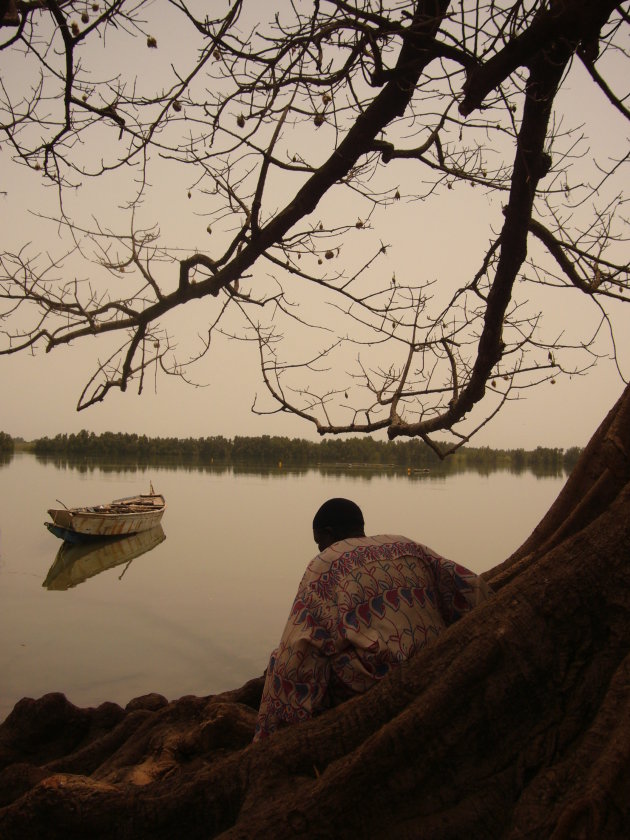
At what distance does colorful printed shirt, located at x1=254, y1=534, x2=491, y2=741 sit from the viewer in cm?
203

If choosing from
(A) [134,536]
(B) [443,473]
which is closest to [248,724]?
(A) [134,536]

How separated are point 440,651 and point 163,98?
262cm

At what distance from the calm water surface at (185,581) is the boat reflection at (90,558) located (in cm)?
13

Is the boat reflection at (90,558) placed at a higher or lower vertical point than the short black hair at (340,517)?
lower

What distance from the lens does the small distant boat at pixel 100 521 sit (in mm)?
19484

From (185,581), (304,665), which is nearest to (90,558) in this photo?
(185,581)

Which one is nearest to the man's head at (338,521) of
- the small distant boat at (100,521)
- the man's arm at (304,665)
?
the man's arm at (304,665)

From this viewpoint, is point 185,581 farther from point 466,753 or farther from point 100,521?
point 466,753

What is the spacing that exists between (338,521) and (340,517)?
0.05 feet

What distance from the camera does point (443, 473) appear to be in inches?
2429

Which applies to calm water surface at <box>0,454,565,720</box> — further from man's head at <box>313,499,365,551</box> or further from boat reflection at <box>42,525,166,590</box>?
man's head at <box>313,499,365,551</box>

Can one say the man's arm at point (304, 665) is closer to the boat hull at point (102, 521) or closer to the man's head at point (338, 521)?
the man's head at point (338, 521)

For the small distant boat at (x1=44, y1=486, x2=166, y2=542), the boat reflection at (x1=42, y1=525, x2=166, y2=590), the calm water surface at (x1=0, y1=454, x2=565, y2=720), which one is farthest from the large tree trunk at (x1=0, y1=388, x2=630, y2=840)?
the small distant boat at (x1=44, y1=486, x2=166, y2=542)

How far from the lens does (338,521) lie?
238 centimetres
